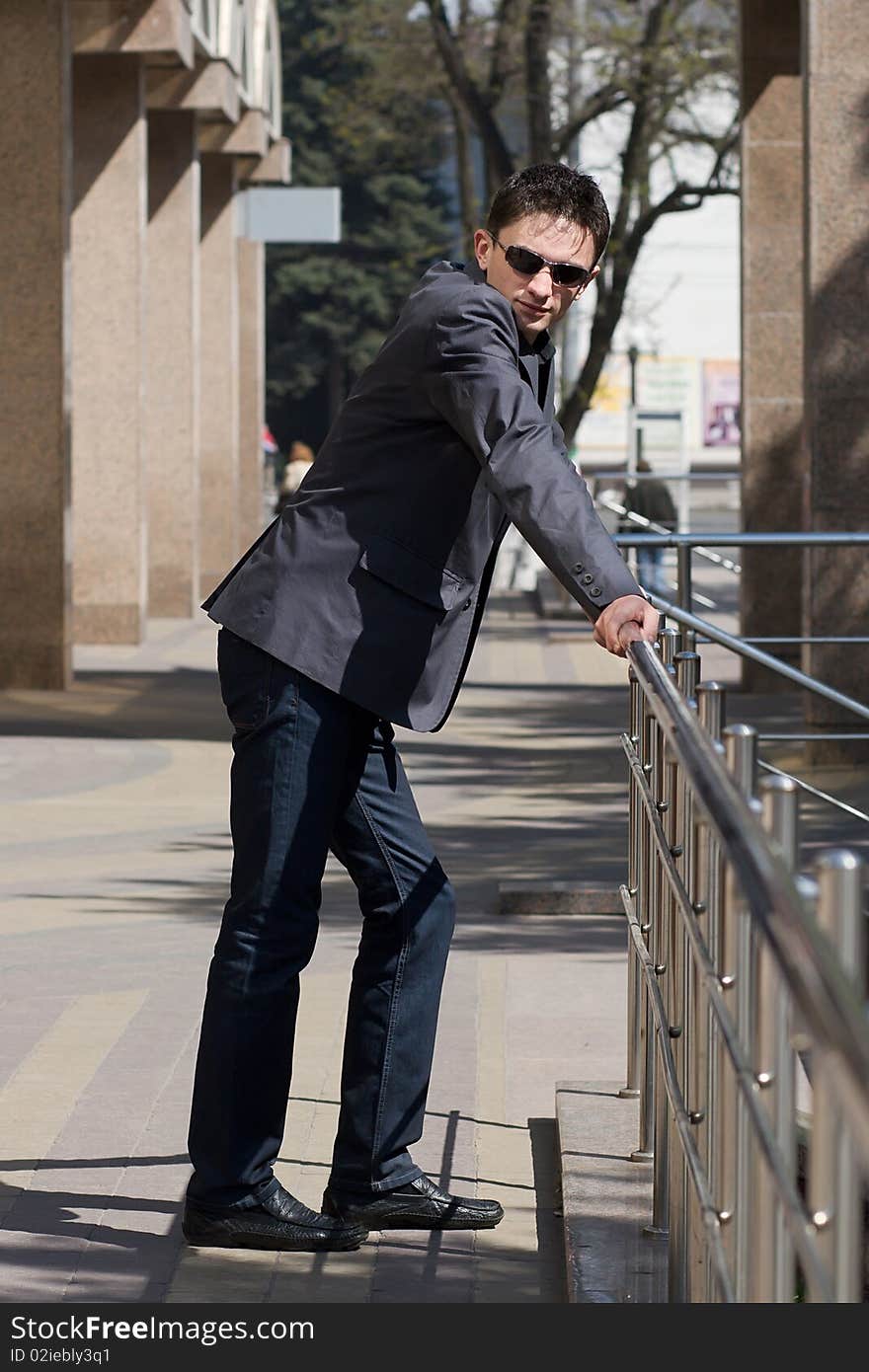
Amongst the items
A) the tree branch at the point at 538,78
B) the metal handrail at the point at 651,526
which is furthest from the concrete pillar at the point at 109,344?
the tree branch at the point at 538,78

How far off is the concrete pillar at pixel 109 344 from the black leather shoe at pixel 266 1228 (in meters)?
15.1

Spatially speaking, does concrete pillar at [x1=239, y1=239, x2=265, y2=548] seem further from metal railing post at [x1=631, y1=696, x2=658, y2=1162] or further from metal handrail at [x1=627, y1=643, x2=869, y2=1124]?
metal handrail at [x1=627, y1=643, x2=869, y2=1124]

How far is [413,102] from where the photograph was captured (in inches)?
1319

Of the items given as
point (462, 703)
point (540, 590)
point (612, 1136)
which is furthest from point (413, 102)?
point (612, 1136)

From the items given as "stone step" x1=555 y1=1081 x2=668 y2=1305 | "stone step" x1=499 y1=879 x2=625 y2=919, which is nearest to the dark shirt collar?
"stone step" x1=555 y1=1081 x2=668 y2=1305

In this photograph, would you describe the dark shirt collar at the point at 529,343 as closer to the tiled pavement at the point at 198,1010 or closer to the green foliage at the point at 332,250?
the tiled pavement at the point at 198,1010

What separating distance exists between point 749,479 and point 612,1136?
12078mm

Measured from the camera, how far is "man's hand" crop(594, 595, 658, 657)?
3.69 metres

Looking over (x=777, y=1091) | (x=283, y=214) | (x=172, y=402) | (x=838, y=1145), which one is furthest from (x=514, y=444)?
(x=283, y=214)

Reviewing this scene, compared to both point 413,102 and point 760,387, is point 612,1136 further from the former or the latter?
point 413,102

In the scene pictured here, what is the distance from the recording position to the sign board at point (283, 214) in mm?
24891

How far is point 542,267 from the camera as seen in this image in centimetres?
390

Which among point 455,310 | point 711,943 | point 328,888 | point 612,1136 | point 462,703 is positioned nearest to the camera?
point 711,943

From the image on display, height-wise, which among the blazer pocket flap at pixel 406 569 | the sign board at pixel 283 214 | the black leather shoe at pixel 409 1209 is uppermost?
the sign board at pixel 283 214
